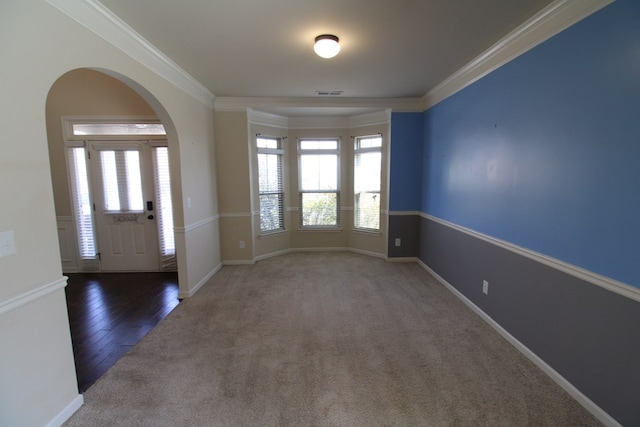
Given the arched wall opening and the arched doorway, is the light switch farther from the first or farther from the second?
the arched wall opening

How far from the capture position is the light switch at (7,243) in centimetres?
142

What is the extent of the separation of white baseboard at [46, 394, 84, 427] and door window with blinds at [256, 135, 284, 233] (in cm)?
340

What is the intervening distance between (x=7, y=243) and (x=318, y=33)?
2.53m

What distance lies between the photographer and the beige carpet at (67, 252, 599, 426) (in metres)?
1.77

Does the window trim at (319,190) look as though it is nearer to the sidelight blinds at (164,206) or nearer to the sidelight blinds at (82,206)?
the sidelight blinds at (164,206)

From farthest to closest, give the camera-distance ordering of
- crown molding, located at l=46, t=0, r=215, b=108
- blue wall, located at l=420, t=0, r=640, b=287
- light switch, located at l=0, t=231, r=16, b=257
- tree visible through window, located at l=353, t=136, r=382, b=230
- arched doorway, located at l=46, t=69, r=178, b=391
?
tree visible through window, located at l=353, t=136, r=382, b=230
arched doorway, located at l=46, t=69, r=178, b=391
crown molding, located at l=46, t=0, r=215, b=108
blue wall, located at l=420, t=0, r=640, b=287
light switch, located at l=0, t=231, r=16, b=257

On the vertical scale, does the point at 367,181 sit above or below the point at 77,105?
below

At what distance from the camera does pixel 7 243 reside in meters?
1.44

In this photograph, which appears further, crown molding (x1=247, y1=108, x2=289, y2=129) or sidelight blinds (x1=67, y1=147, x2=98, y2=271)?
crown molding (x1=247, y1=108, x2=289, y2=129)

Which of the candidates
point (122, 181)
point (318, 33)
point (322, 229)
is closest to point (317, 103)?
point (318, 33)

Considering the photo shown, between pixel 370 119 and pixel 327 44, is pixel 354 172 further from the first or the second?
pixel 327 44

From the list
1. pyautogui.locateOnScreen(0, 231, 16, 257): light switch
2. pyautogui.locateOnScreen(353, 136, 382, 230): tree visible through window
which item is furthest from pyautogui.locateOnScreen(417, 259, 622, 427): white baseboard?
pyautogui.locateOnScreen(0, 231, 16, 257): light switch

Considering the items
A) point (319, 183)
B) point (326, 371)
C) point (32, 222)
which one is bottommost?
point (326, 371)

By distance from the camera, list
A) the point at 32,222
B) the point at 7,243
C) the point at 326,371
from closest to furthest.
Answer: the point at 7,243 → the point at 32,222 → the point at 326,371
